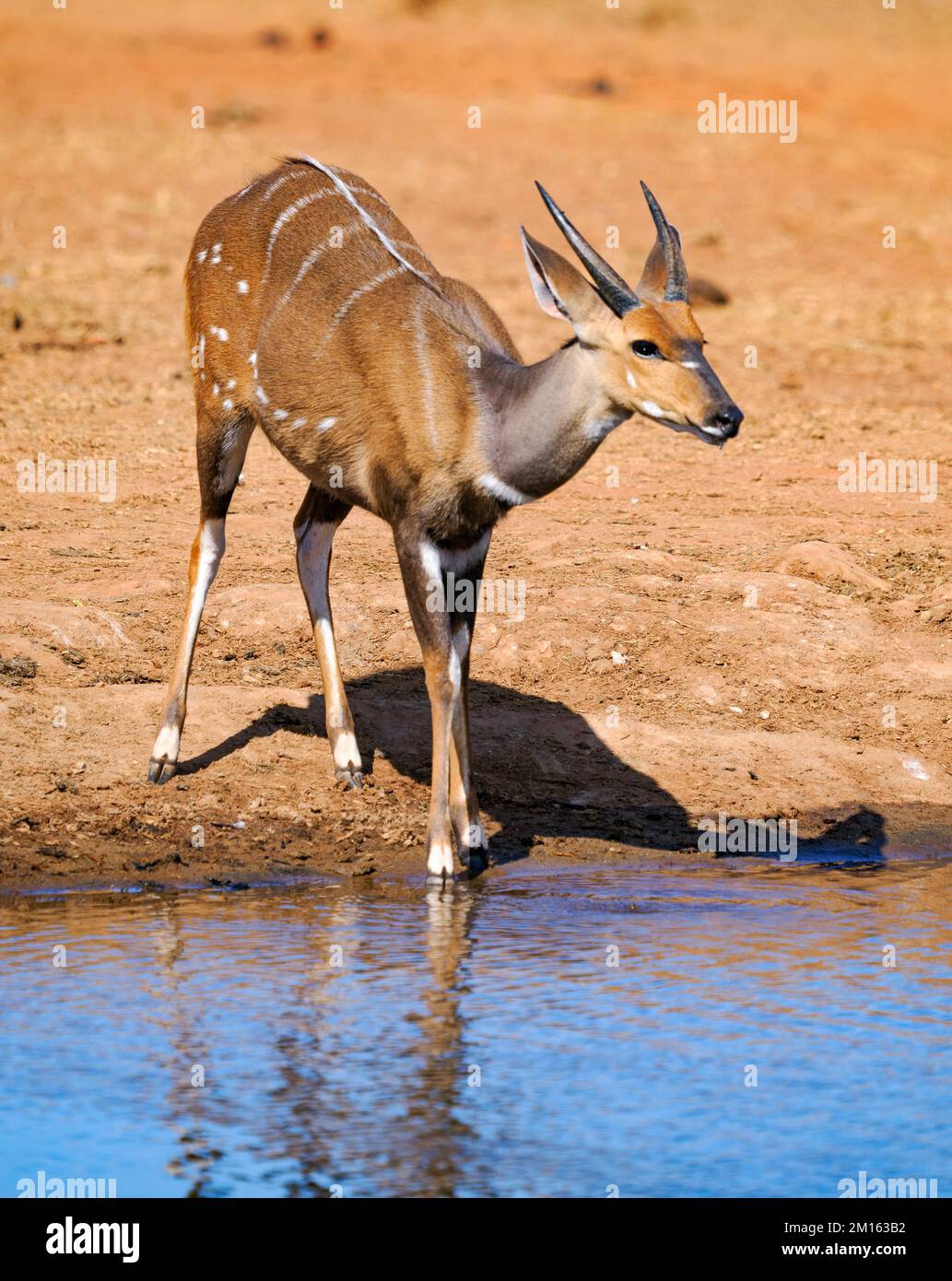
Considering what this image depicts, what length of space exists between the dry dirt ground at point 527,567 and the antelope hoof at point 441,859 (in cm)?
31

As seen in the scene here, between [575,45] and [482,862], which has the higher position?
[575,45]

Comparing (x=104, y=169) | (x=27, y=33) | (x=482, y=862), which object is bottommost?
(x=482, y=862)

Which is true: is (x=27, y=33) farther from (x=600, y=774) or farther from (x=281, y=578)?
(x=600, y=774)

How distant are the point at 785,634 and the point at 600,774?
4.32 ft

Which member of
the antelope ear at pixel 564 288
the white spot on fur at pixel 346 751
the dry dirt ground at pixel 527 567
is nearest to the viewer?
the antelope ear at pixel 564 288

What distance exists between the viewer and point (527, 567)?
350 inches

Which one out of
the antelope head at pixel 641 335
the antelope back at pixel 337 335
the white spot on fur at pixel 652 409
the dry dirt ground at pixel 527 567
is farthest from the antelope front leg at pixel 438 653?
the white spot on fur at pixel 652 409

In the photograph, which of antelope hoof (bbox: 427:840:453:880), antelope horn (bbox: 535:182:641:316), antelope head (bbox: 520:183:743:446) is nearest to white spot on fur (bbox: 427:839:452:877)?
antelope hoof (bbox: 427:840:453:880)

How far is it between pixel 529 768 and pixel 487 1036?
2.45 metres

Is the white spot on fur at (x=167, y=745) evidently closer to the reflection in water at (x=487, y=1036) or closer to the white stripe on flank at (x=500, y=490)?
the reflection in water at (x=487, y=1036)

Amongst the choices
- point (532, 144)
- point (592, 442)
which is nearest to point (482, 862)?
point (592, 442)

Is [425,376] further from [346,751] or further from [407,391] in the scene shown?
[346,751]

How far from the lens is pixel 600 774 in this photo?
746 centimetres

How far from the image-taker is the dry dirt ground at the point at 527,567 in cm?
717
